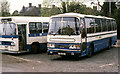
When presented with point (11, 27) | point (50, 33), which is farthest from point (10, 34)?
point (50, 33)

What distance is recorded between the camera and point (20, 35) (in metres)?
19.0

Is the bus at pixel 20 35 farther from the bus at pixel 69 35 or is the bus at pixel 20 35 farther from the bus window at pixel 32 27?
the bus at pixel 69 35

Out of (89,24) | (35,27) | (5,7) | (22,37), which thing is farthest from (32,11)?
(89,24)

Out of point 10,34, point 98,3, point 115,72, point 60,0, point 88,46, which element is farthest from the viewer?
point 98,3

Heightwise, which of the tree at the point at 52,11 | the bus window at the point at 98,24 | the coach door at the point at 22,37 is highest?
the tree at the point at 52,11

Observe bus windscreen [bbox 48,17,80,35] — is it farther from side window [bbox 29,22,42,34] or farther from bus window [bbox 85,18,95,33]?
side window [bbox 29,22,42,34]

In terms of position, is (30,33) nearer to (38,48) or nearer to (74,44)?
(38,48)

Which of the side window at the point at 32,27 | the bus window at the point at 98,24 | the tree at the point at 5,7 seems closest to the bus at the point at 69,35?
the bus window at the point at 98,24

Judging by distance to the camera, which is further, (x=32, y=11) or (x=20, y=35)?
(x=32, y=11)

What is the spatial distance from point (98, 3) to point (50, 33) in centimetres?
3479

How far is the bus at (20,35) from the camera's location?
18.7 metres


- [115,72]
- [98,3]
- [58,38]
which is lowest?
[115,72]

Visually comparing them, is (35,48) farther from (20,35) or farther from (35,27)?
(20,35)

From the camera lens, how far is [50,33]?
54.0 ft
